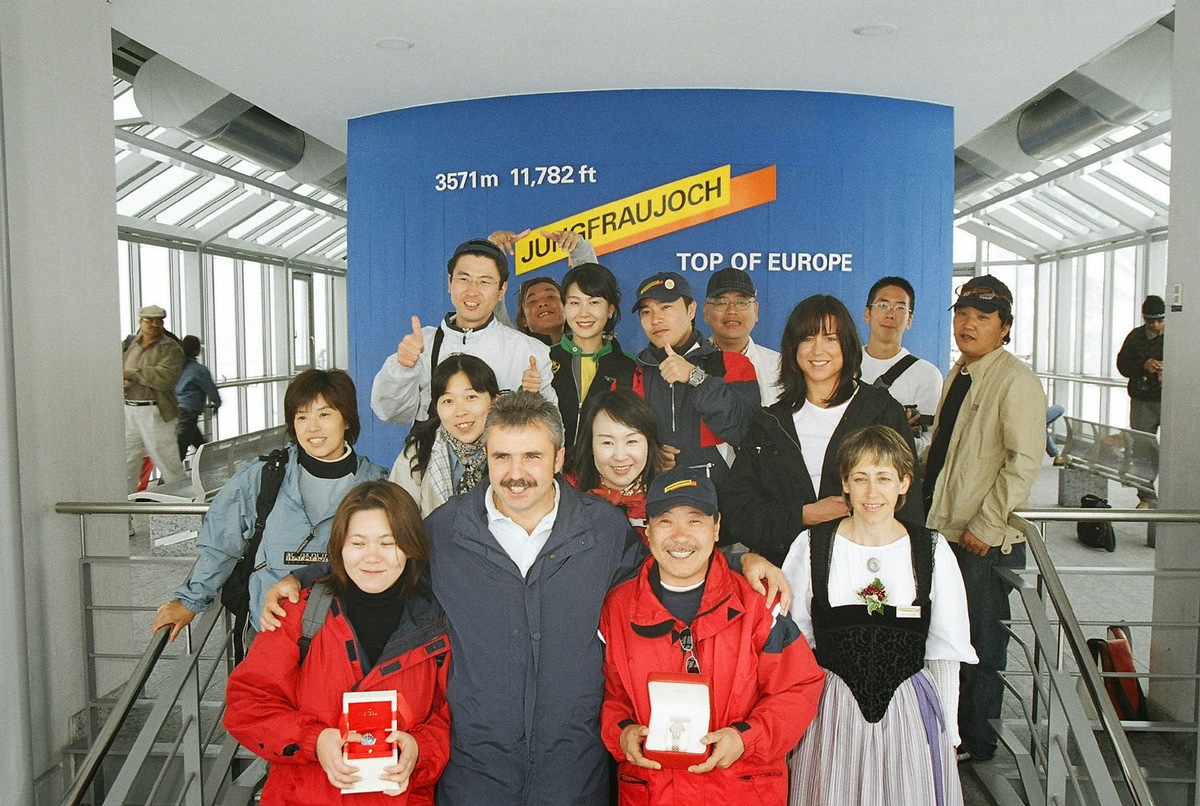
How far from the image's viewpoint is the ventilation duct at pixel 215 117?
7.02 metres

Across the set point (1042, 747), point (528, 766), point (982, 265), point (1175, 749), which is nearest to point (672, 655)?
point (528, 766)

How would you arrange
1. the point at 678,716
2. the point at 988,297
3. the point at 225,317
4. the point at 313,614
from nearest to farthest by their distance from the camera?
the point at 678,716
the point at 313,614
the point at 988,297
the point at 225,317

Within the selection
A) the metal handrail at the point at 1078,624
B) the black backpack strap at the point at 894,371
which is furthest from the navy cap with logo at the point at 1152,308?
the metal handrail at the point at 1078,624

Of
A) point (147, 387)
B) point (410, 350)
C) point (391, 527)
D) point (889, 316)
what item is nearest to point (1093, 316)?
point (889, 316)

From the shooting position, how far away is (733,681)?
297 centimetres

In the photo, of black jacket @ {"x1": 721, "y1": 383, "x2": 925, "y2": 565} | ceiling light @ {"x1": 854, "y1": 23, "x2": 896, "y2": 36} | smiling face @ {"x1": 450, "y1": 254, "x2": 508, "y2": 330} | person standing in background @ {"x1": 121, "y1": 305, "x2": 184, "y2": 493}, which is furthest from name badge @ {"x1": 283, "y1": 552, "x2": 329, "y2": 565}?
person standing in background @ {"x1": 121, "y1": 305, "x2": 184, "y2": 493}

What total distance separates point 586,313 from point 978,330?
2076 millimetres

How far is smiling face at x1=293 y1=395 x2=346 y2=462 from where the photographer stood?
3.54 meters

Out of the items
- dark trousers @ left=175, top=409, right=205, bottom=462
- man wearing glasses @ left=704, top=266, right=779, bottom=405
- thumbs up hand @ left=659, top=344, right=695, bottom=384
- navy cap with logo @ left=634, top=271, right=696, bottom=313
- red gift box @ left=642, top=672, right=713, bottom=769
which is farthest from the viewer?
dark trousers @ left=175, top=409, right=205, bottom=462

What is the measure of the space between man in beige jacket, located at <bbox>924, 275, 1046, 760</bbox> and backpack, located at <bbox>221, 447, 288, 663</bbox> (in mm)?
2890

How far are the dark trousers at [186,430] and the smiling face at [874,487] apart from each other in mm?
9073

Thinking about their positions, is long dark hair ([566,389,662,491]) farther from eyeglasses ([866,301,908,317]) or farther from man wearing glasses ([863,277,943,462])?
eyeglasses ([866,301,908,317])

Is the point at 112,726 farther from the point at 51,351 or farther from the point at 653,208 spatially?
the point at 653,208

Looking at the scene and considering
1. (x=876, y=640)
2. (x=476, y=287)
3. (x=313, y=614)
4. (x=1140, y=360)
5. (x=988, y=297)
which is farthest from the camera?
(x=1140, y=360)
